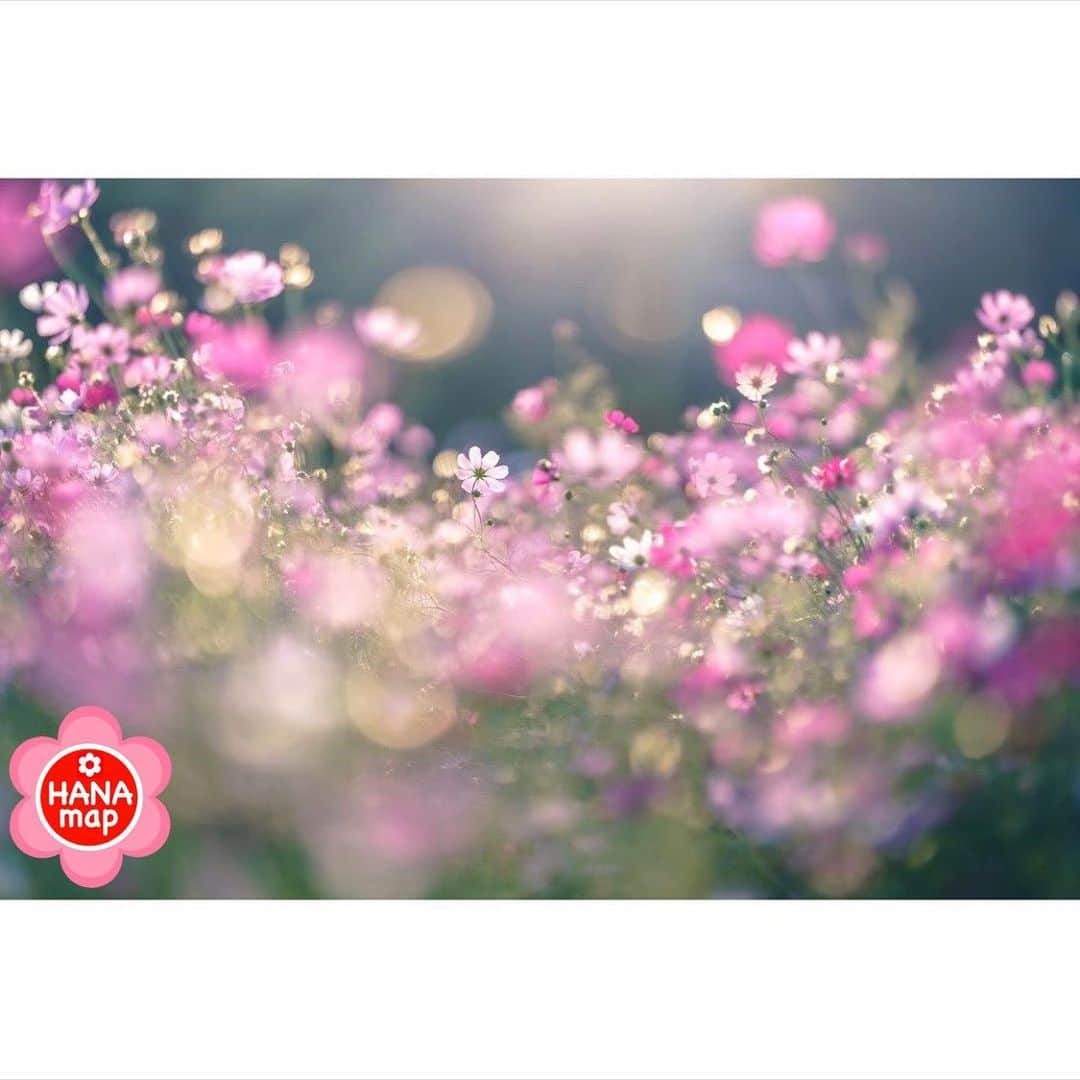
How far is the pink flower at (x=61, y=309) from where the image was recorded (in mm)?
1665

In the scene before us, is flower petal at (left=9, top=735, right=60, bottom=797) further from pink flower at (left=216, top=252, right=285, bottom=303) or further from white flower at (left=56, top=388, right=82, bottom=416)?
pink flower at (left=216, top=252, right=285, bottom=303)

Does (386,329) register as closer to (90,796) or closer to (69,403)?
(69,403)

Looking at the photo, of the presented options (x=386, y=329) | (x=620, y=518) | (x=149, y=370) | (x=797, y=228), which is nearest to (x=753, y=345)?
(x=797, y=228)

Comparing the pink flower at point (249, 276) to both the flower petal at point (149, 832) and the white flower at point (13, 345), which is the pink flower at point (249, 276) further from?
the flower petal at point (149, 832)

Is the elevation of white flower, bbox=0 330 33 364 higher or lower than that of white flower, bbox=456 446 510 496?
higher

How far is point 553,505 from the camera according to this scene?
163 cm

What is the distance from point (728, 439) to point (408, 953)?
871mm

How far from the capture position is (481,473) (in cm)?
164

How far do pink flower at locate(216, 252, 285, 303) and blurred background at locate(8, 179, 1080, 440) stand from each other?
1.0 inches

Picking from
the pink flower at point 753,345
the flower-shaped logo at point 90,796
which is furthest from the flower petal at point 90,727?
the pink flower at point 753,345

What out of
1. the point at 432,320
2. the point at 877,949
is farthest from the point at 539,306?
the point at 877,949

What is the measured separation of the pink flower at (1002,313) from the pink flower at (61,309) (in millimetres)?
1321

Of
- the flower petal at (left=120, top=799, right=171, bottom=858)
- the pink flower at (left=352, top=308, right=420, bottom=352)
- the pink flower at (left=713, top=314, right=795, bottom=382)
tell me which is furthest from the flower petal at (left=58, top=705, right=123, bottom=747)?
the pink flower at (left=713, top=314, right=795, bottom=382)

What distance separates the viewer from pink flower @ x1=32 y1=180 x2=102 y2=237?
5.42ft
